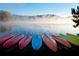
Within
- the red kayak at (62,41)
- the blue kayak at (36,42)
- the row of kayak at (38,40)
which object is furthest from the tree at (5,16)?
the red kayak at (62,41)

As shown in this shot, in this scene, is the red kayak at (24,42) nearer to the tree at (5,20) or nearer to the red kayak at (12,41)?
the red kayak at (12,41)

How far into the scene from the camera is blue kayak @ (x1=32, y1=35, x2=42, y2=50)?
128 cm

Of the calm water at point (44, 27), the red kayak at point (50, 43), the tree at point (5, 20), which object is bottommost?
the red kayak at point (50, 43)

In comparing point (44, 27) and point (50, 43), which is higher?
point (44, 27)

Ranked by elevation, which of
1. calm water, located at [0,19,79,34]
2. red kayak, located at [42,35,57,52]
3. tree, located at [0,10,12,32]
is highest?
tree, located at [0,10,12,32]

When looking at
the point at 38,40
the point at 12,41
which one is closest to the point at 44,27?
the point at 38,40

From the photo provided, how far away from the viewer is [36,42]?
4.21ft

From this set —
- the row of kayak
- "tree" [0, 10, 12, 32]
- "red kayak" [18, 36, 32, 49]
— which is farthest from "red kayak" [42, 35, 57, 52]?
"tree" [0, 10, 12, 32]

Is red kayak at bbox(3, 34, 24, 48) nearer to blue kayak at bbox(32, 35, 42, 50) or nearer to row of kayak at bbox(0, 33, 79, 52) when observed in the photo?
row of kayak at bbox(0, 33, 79, 52)

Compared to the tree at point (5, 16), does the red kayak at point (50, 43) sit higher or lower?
lower

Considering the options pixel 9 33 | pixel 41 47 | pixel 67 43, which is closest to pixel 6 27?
pixel 9 33

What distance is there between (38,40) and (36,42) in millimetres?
25

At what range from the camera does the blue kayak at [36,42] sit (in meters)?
1.28

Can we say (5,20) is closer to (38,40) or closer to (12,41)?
(12,41)
